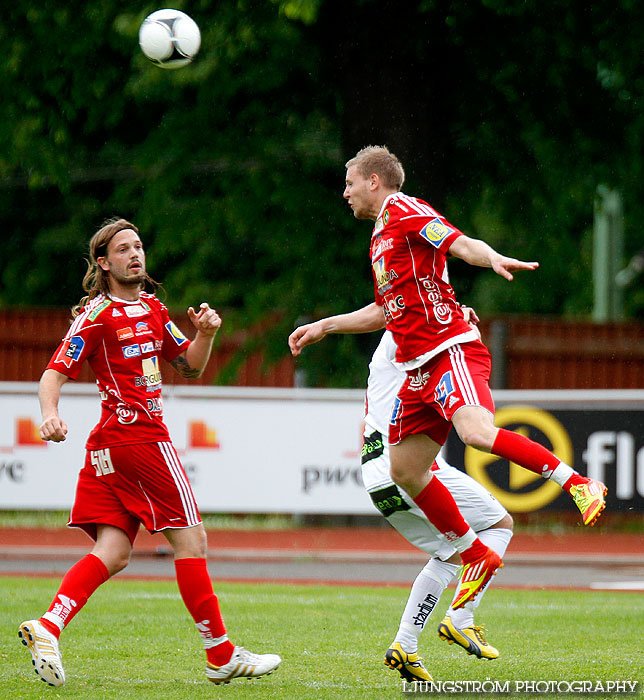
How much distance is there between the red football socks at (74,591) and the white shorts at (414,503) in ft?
Answer: 4.95

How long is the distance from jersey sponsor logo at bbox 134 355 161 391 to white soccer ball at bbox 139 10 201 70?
4.64m

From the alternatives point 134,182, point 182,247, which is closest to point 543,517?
point 182,247

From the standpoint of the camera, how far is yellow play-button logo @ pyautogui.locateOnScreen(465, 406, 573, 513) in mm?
12664

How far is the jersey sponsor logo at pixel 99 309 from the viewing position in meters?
5.85

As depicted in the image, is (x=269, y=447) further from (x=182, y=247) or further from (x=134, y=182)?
(x=134, y=182)

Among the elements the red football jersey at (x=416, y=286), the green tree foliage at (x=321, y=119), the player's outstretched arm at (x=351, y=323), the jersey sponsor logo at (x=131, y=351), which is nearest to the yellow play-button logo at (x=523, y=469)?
the green tree foliage at (x=321, y=119)

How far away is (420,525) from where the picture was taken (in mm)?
6305

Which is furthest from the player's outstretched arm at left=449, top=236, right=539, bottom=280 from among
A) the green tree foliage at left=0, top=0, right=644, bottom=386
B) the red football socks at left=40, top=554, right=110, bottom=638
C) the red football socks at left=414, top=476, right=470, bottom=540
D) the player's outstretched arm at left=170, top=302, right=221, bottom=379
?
the green tree foliage at left=0, top=0, right=644, bottom=386

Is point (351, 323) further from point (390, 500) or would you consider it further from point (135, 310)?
point (135, 310)

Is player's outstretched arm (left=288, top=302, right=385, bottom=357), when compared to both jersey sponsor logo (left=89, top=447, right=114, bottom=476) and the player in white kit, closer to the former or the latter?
the player in white kit

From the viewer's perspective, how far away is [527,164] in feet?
52.2

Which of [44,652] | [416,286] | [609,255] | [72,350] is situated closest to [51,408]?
[72,350]

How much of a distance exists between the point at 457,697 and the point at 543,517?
10300 mm

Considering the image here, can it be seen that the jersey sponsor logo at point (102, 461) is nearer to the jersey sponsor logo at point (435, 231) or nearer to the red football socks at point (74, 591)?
the red football socks at point (74, 591)
